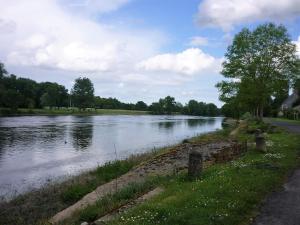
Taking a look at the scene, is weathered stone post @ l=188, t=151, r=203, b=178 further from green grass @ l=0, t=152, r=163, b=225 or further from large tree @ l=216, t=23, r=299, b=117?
large tree @ l=216, t=23, r=299, b=117

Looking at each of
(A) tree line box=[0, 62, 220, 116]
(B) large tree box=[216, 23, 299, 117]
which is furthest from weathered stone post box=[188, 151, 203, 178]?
(A) tree line box=[0, 62, 220, 116]

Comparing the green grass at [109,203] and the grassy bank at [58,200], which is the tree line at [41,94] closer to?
the grassy bank at [58,200]

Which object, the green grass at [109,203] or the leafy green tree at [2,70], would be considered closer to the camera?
the green grass at [109,203]

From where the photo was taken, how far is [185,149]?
1120 inches

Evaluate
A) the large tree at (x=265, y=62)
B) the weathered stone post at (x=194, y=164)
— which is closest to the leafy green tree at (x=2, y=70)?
the large tree at (x=265, y=62)

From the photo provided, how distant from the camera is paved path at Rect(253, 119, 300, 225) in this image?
9.33m

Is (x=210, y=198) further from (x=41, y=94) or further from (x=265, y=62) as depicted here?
(x=41, y=94)

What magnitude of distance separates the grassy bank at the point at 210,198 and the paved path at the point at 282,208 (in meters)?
0.25

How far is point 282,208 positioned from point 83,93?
167 m

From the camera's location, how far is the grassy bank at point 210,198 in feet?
31.1

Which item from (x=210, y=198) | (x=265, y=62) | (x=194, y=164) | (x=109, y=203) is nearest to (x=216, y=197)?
(x=210, y=198)

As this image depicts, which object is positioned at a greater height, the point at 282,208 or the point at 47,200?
the point at 282,208

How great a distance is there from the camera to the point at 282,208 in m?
10.4

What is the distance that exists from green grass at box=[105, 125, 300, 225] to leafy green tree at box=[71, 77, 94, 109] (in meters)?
160
